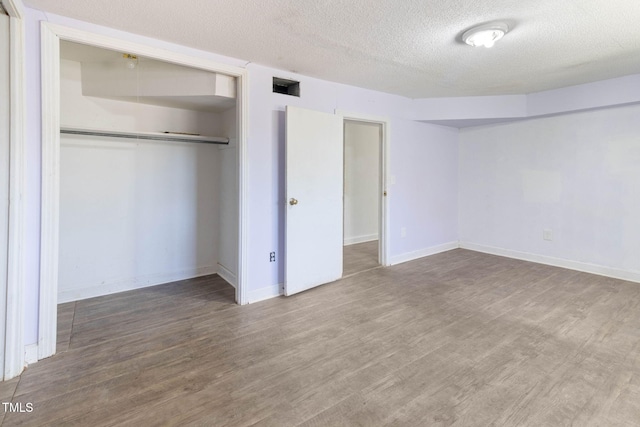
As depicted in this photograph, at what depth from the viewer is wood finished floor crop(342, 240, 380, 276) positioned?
4145 millimetres

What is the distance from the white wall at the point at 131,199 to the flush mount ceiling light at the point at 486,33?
115 inches

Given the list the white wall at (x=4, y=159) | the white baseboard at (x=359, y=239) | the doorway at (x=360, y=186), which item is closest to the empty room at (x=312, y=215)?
the white wall at (x=4, y=159)

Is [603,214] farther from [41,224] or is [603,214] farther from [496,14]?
[41,224]

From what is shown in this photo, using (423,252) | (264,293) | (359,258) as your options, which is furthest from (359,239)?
(264,293)

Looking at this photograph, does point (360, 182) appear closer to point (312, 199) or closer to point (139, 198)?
point (312, 199)

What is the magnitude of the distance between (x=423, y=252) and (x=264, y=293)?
2753 mm

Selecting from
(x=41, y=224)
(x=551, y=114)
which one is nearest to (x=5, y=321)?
(x=41, y=224)

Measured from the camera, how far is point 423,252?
15.6 feet

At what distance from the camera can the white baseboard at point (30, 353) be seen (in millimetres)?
1991

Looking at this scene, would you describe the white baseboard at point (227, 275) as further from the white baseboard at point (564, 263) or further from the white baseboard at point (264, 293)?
the white baseboard at point (564, 263)

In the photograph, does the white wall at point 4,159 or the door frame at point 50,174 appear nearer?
the white wall at point 4,159

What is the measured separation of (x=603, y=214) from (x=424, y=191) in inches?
86.2

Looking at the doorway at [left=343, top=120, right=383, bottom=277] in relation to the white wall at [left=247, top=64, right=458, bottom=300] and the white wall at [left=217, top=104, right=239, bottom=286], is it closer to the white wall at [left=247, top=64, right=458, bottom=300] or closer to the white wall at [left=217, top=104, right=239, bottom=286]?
the white wall at [left=247, top=64, right=458, bottom=300]

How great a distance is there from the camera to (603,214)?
3.83 metres
